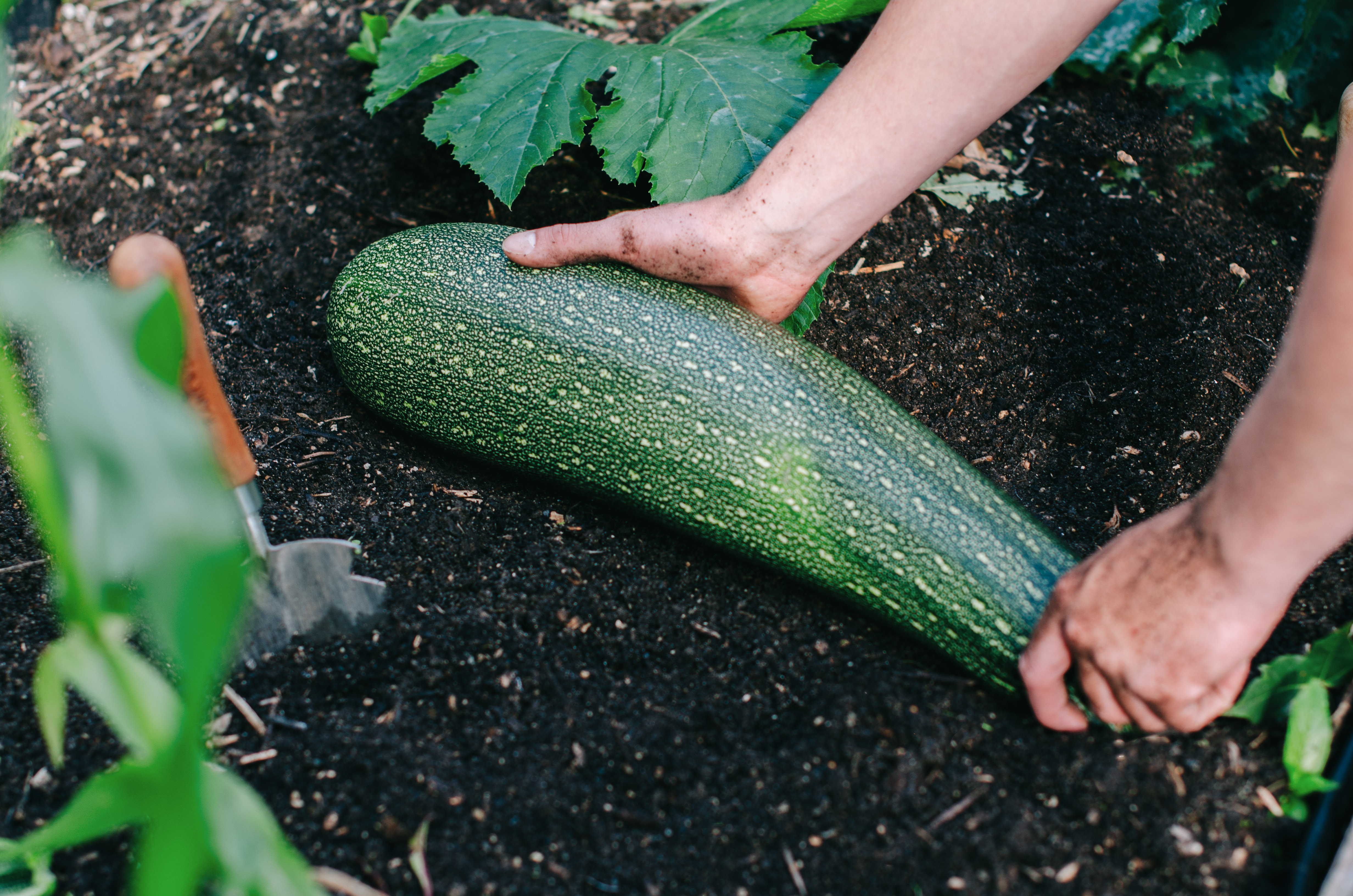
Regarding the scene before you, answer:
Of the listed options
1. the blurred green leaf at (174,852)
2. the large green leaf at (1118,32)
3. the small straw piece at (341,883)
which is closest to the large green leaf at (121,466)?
the blurred green leaf at (174,852)

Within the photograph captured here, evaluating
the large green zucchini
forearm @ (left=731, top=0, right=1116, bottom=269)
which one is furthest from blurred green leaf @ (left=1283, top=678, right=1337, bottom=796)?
forearm @ (left=731, top=0, right=1116, bottom=269)

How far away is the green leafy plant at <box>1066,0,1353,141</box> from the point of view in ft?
10.2

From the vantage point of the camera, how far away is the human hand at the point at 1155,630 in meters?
1.51

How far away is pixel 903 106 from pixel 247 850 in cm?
185

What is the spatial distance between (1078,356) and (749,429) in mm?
1115

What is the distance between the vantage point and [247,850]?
98cm

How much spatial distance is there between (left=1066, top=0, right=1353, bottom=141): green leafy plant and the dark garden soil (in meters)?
0.11

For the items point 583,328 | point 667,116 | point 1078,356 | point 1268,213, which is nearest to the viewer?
point 583,328

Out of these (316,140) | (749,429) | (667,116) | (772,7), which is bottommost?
(749,429)

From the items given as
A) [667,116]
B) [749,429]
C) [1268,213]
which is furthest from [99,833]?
[1268,213]

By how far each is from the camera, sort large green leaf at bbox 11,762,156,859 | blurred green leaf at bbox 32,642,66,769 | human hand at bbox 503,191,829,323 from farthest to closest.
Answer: human hand at bbox 503,191,829,323
blurred green leaf at bbox 32,642,66,769
large green leaf at bbox 11,762,156,859

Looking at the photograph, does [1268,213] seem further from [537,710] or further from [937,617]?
[537,710]

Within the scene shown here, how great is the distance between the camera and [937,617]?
1.89 m

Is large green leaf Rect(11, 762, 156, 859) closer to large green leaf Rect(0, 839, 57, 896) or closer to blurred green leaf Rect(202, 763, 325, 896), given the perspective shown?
blurred green leaf Rect(202, 763, 325, 896)
